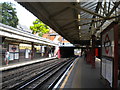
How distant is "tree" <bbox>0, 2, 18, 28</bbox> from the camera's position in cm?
4062

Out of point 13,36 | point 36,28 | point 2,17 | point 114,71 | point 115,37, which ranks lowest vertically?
point 114,71

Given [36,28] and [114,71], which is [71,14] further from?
[36,28]

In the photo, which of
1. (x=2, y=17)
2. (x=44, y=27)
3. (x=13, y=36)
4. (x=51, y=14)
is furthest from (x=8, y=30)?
(x=2, y=17)

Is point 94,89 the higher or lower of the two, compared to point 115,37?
lower

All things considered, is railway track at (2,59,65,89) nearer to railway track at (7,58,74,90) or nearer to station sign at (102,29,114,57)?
railway track at (7,58,74,90)

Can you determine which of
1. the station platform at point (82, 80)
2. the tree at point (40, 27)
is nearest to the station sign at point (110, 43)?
the station platform at point (82, 80)

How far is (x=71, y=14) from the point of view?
245 inches

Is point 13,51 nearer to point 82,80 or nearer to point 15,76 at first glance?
point 15,76

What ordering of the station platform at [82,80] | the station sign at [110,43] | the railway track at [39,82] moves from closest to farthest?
1. the station sign at [110,43]
2. the station platform at [82,80]
3. the railway track at [39,82]

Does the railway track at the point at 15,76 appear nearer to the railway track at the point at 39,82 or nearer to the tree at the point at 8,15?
the railway track at the point at 39,82

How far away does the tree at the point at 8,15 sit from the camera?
1599 inches

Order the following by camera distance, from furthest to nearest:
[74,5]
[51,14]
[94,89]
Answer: [51,14], [94,89], [74,5]

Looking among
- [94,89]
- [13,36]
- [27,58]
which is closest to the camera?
[94,89]

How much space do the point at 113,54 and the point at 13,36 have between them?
11648 mm
